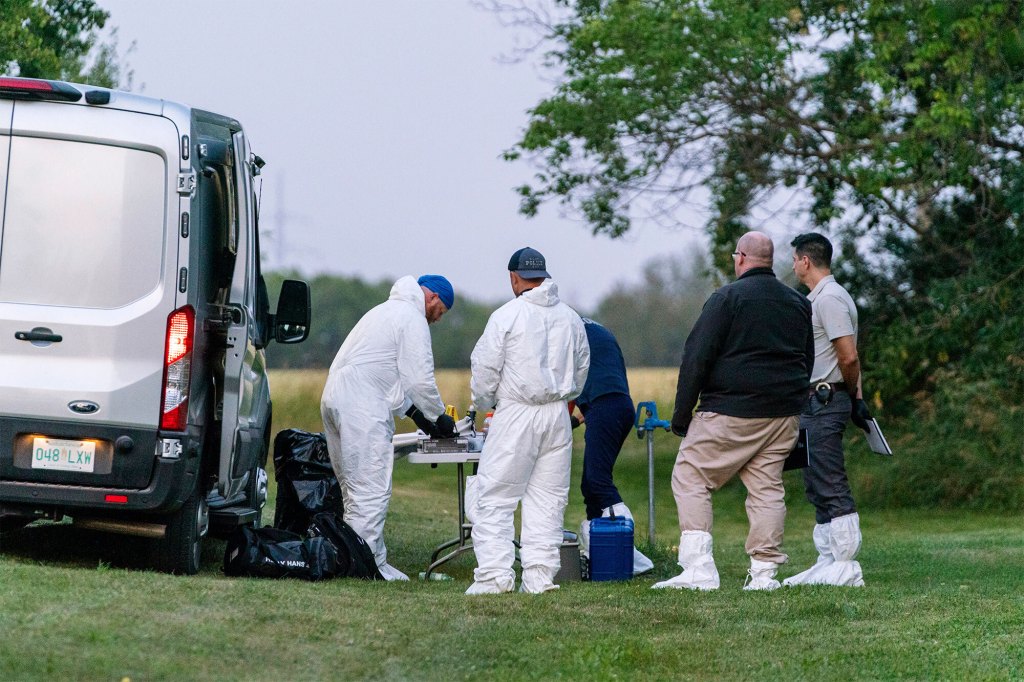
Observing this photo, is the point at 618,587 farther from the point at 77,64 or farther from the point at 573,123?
the point at 77,64

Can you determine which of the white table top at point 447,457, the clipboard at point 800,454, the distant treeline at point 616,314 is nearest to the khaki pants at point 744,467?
the clipboard at point 800,454

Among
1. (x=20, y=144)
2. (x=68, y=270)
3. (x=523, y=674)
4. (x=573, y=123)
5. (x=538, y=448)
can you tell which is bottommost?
(x=523, y=674)

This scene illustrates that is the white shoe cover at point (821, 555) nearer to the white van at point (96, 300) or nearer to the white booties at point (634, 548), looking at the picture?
the white booties at point (634, 548)

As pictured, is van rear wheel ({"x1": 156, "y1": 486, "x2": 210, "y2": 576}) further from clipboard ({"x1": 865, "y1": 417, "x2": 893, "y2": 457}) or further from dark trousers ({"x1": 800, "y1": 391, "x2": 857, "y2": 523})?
clipboard ({"x1": 865, "y1": 417, "x2": 893, "y2": 457})

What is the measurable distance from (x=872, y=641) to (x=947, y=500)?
9.04 m

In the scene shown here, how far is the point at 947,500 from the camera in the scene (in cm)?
1465

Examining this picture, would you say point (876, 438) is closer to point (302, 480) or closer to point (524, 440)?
point (524, 440)

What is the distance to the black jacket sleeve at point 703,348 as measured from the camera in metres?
7.39

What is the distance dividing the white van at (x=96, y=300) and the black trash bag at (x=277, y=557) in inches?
34.7

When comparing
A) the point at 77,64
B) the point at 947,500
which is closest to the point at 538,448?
the point at 947,500

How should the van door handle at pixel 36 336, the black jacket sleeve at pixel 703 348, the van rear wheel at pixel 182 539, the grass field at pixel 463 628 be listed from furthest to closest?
the black jacket sleeve at pixel 703 348
the van rear wheel at pixel 182 539
the van door handle at pixel 36 336
the grass field at pixel 463 628

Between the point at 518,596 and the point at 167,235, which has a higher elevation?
the point at 167,235

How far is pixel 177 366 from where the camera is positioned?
673 cm

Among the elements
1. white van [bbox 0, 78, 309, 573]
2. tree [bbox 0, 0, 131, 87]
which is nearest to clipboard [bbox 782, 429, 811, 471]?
white van [bbox 0, 78, 309, 573]
